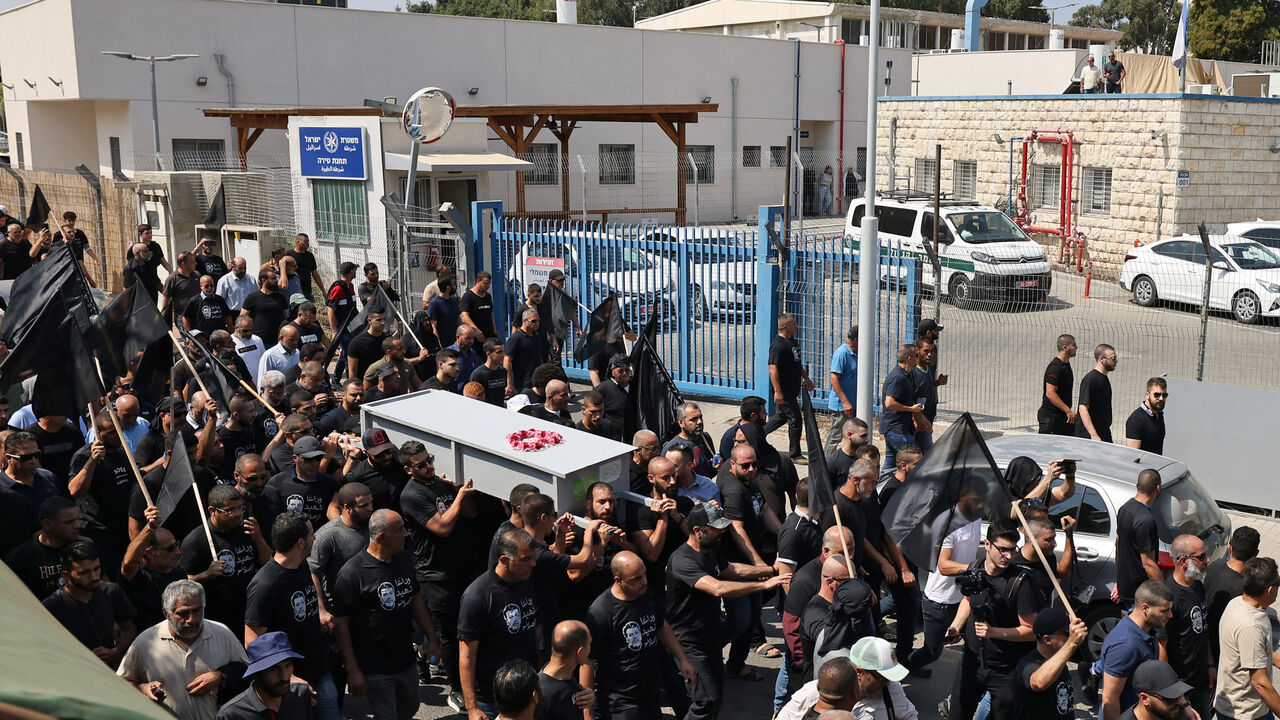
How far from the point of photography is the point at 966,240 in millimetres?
21750

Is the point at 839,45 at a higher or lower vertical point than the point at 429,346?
higher

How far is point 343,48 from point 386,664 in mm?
31235

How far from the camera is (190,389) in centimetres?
1041

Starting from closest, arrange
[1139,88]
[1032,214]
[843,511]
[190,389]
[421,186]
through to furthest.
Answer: [843,511]
[190,389]
[421,186]
[1032,214]
[1139,88]

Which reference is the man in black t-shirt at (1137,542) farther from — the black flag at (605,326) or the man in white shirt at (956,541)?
the black flag at (605,326)

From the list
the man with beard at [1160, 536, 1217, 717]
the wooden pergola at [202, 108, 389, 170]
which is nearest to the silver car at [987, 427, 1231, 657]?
the man with beard at [1160, 536, 1217, 717]

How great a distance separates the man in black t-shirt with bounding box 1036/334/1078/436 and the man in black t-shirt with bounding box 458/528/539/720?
6354mm

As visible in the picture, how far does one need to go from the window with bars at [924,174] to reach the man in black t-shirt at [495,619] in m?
26.7

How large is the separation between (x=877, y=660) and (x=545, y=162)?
103 ft

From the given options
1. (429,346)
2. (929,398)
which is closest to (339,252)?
(429,346)

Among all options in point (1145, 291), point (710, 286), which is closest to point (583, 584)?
point (710, 286)

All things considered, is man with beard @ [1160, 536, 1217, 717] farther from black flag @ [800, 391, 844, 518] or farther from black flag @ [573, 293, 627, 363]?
black flag @ [573, 293, 627, 363]

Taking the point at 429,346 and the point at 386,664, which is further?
the point at 429,346

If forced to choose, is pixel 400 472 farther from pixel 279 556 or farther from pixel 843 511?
pixel 843 511
